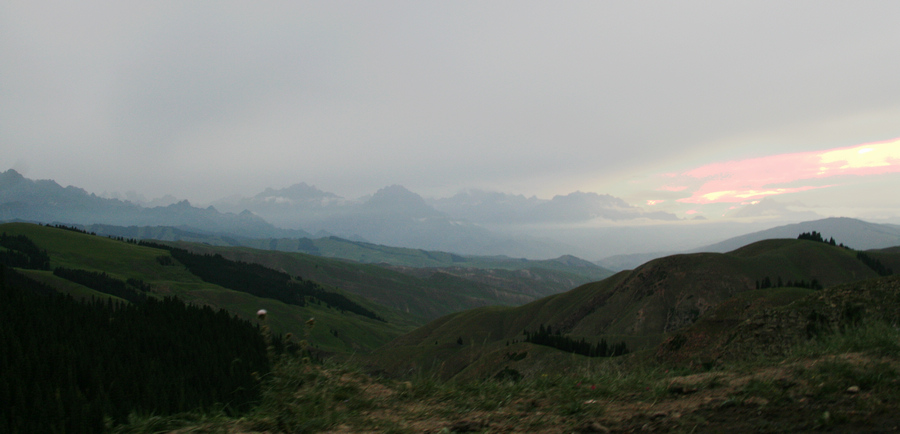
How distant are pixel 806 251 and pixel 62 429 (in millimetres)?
151909

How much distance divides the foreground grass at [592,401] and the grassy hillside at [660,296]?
72.7 meters

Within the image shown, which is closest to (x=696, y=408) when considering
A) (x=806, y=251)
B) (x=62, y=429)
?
(x=62, y=429)

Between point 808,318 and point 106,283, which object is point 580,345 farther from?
point 106,283

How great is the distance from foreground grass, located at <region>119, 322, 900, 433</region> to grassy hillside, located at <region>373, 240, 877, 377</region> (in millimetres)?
72666

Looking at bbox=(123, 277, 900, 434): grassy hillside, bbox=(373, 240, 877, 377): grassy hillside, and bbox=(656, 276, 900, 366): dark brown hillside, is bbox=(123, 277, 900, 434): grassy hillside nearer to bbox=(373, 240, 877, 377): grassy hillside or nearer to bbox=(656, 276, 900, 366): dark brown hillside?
bbox=(656, 276, 900, 366): dark brown hillside

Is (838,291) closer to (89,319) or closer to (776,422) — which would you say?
(776,422)

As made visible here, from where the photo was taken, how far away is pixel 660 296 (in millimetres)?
112750

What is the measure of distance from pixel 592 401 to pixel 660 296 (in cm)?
12037

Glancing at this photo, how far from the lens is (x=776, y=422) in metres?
5.79

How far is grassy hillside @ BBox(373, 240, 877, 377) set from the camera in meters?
101

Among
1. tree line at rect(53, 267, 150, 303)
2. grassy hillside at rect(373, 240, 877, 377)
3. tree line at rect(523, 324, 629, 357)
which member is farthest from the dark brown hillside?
tree line at rect(53, 267, 150, 303)

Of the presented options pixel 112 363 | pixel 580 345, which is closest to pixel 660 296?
pixel 580 345

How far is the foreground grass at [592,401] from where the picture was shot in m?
5.97

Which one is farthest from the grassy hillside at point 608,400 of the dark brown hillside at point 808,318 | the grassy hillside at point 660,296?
the grassy hillside at point 660,296
